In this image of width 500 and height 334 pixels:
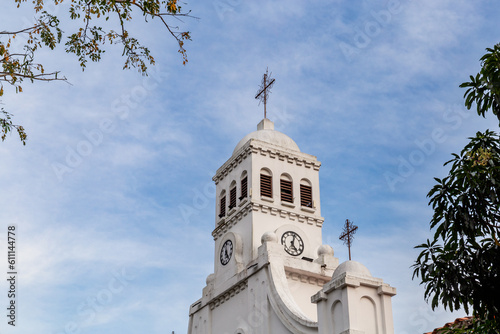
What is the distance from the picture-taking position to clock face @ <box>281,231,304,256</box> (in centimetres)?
2898

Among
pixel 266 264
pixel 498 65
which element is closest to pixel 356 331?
pixel 266 264

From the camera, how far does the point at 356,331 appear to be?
20344 mm

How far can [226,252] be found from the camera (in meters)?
30.0

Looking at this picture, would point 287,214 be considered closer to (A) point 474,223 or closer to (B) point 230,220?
(B) point 230,220

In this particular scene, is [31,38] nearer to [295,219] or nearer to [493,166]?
[493,166]

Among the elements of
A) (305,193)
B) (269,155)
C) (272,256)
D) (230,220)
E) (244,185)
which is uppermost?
(269,155)

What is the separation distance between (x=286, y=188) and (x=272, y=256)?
5.32 meters

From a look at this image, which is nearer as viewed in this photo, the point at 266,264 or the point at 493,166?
the point at 493,166

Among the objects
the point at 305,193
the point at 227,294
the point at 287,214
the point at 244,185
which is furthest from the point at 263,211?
the point at 227,294

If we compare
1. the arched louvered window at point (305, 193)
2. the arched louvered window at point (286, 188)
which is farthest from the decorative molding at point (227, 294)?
the arched louvered window at point (305, 193)

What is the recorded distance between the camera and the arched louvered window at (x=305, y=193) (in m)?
31.2

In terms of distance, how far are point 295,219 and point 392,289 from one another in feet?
29.7

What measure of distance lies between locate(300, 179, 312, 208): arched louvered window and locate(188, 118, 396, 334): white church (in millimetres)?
48

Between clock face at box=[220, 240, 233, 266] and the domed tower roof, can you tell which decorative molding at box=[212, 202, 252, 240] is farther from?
the domed tower roof
